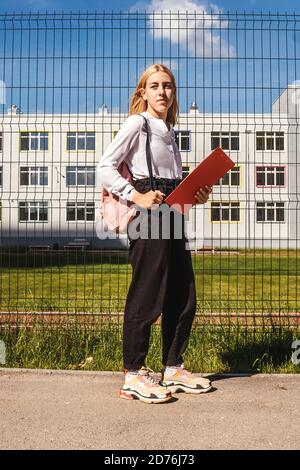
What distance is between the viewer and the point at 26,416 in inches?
130

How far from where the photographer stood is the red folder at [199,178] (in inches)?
137

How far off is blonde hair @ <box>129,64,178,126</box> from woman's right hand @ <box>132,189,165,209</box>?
2.33ft

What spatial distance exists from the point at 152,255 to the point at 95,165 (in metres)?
2.23

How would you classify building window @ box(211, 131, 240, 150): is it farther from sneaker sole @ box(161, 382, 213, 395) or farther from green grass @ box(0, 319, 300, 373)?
sneaker sole @ box(161, 382, 213, 395)

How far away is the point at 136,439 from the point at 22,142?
396 centimetres

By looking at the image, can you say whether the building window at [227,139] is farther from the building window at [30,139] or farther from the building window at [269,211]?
the building window at [30,139]

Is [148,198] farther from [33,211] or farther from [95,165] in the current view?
[33,211]

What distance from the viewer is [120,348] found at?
186 inches

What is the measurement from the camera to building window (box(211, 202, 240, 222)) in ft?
19.9

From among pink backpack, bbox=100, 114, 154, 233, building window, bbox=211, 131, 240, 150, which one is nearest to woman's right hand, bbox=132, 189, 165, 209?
pink backpack, bbox=100, 114, 154, 233

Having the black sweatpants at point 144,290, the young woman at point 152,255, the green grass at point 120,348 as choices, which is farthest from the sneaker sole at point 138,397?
the green grass at point 120,348

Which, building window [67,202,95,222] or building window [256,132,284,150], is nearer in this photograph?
building window [256,132,284,150]

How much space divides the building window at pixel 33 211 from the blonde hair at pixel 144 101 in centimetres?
209

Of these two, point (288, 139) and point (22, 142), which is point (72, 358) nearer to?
point (22, 142)
